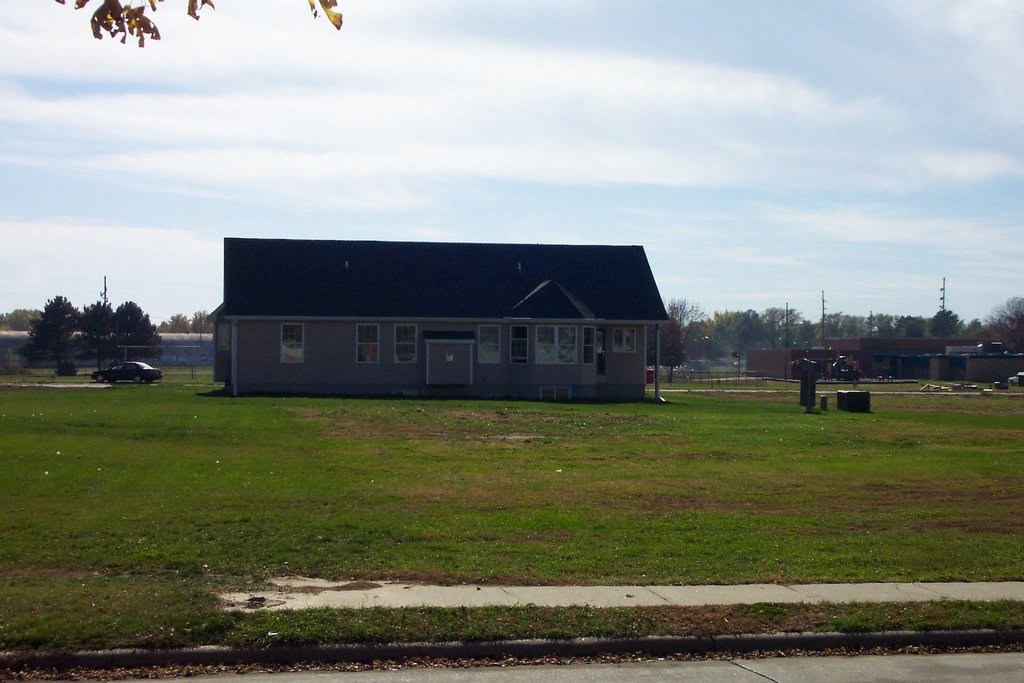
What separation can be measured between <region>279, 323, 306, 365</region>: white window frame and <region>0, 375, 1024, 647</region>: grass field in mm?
16723

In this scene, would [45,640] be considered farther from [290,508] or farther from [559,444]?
[559,444]

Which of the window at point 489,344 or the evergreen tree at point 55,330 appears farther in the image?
the evergreen tree at point 55,330

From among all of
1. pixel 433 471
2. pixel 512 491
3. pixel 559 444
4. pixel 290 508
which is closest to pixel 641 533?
pixel 512 491

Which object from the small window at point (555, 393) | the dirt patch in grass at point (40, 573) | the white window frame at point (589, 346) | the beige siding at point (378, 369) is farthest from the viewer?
the white window frame at point (589, 346)

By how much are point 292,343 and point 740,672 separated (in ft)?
122

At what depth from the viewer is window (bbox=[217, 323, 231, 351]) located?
46688 mm

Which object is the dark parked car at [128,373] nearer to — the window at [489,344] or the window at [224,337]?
the window at [224,337]

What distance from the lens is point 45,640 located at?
27.6 ft

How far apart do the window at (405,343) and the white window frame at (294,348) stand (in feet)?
12.3

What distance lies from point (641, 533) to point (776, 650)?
13.5 feet

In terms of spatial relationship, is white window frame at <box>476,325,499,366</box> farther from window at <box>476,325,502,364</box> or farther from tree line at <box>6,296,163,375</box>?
tree line at <box>6,296,163,375</box>

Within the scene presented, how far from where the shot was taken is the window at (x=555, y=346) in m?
44.7

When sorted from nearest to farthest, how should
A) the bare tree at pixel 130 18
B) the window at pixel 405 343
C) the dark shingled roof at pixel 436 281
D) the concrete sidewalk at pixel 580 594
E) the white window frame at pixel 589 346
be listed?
the bare tree at pixel 130 18 < the concrete sidewalk at pixel 580 594 < the dark shingled roof at pixel 436 281 < the window at pixel 405 343 < the white window frame at pixel 589 346

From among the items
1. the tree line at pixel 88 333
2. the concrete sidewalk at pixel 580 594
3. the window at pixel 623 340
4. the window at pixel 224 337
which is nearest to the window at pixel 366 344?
the window at pixel 224 337
